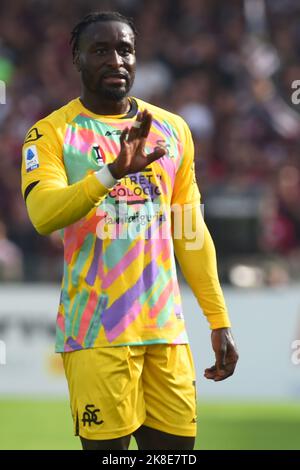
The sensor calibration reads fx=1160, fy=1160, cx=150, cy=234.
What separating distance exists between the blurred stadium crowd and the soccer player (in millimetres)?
5575

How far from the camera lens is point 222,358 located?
198 inches

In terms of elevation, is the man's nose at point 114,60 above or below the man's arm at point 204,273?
above

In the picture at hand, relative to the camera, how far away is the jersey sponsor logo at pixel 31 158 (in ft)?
15.8

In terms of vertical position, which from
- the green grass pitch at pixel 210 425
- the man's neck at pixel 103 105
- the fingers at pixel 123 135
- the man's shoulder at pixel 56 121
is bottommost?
the green grass pitch at pixel 210 425

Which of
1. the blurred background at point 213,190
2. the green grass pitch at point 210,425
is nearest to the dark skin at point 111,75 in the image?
the green grass pitch at point 210,425

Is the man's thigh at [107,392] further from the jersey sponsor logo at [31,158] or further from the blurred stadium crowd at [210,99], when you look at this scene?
the blurred stadium crowd at [210,99]

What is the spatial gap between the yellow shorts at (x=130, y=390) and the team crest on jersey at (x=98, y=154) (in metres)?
0.78

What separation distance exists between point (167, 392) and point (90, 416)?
13.4 inches

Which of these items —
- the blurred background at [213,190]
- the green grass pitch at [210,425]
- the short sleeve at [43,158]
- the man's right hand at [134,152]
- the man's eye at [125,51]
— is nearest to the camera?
the man's right hand at [134,152]

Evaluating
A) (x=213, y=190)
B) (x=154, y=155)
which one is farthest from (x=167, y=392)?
(x=213, y=190)

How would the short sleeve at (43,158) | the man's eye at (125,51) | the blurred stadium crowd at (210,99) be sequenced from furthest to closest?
the blurred stadium crowd at (210,99) → the man's eye at (125,51) → the short sleeve at (43,158)

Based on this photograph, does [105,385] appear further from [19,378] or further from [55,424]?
[19,378]

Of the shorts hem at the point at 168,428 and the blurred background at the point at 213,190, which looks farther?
the blurred background at the point at 213,190

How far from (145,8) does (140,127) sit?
10809 millimetres
